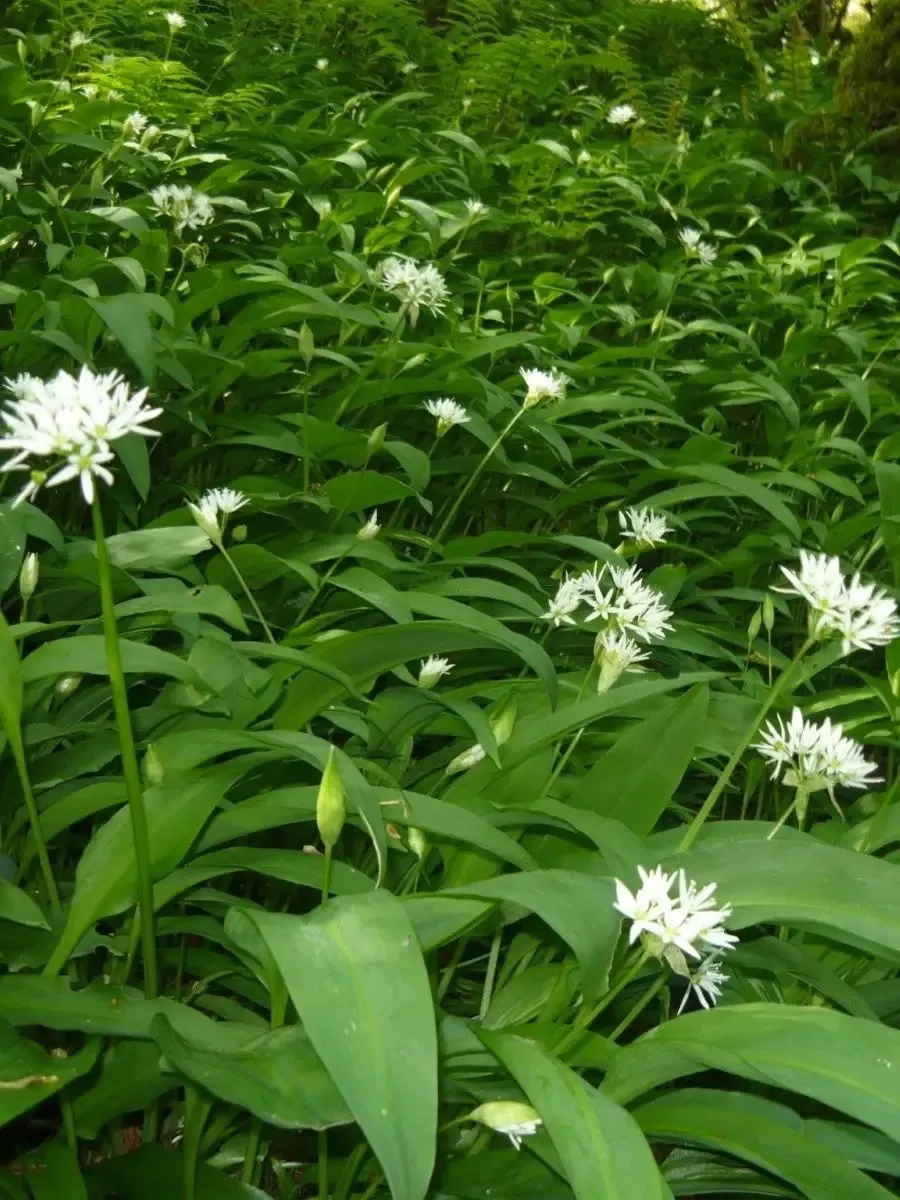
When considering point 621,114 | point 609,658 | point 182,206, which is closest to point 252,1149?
point 609,658

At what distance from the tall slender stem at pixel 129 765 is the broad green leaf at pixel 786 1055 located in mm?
355

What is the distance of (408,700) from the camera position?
1280 mm

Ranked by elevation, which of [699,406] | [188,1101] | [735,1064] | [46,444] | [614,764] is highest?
[46,444]

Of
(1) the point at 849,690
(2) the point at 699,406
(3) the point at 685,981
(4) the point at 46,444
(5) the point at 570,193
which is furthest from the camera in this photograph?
(5) the point at 570,193

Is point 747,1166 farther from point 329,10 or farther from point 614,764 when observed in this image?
point 329,10

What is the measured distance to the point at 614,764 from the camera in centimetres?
105

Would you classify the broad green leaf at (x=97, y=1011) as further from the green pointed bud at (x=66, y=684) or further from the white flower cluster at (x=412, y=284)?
the white flower cluster at (x=412, y=284)

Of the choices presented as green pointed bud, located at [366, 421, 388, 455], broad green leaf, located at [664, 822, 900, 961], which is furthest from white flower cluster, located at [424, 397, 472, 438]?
broad green leaf, located at [664, 822, 900, 961]

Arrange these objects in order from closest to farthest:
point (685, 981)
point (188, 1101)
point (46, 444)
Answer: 1. point (46, 444)
2. point (188, 1101)
3. point (685, 981)

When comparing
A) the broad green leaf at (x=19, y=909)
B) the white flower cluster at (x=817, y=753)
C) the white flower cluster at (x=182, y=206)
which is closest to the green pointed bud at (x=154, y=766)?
the broad green leaf at (x=19, y=909)

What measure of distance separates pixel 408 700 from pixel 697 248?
2.61 m

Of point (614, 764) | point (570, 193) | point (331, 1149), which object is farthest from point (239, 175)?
point (331, 1149)

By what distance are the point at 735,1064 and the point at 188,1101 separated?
1.42 ft

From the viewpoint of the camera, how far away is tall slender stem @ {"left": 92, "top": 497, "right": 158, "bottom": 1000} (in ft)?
2.20
